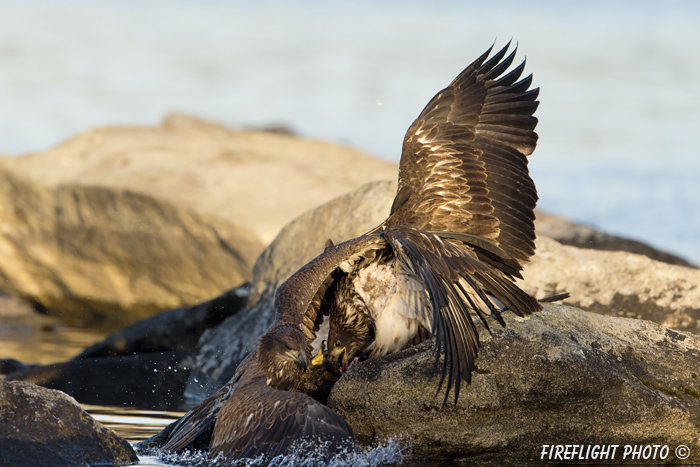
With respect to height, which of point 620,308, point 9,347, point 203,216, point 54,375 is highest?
point 620,308

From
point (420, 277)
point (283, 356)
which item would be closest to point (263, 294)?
point (420, 277)

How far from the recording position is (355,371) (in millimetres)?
5133

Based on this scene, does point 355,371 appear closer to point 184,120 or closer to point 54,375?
point 54,375

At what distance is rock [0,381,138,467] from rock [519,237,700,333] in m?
3.71

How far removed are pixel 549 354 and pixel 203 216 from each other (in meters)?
6.25

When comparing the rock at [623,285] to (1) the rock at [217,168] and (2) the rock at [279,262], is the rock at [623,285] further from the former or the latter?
(1) the rock at [217,168]

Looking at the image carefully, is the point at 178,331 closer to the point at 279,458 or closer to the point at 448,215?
the point at 448,215

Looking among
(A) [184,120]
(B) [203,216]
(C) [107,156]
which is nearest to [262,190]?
(B) [203,216]

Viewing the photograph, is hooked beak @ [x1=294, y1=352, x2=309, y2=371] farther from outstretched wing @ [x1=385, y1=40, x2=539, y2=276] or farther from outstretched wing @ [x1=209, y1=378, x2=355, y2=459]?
outstretched wing @ [x1=385, y1=40, x2=539, y2=276]

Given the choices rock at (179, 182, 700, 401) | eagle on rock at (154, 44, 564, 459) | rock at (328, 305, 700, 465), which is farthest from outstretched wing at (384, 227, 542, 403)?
rock at (179, 182, 700, 401)

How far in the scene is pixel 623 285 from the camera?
7398 mm

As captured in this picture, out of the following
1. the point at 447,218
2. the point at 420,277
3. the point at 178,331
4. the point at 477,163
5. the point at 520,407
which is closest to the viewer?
the point at 520,407

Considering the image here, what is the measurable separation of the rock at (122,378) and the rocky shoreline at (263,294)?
0.07 ft

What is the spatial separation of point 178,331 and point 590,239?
523 centimetres
